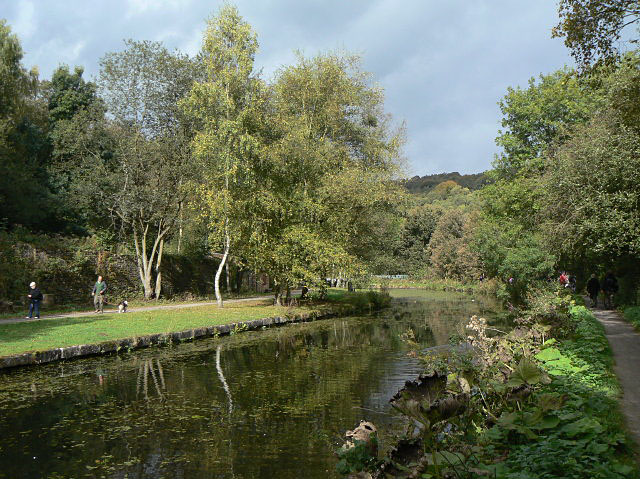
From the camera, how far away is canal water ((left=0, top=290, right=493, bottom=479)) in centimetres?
709

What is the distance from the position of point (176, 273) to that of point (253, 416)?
27.6m

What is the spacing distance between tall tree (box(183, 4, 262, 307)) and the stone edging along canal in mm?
4965

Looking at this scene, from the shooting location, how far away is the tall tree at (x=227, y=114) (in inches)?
973

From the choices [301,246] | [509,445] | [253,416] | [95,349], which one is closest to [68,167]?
[301,246]

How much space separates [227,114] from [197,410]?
1796 cm

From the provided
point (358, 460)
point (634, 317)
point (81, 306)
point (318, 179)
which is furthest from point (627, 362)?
point (81, 306)

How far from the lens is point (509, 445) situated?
5.14 metres

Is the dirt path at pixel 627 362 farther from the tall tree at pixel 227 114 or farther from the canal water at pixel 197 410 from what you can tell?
the tall tree at pixel 227 114

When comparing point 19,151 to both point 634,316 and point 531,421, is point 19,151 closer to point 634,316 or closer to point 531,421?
point 634,316

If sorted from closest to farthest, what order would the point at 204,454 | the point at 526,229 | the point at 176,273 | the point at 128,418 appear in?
the point at 204,454 → the point at 128,418 → the point at 526,229 → the point at 176,273

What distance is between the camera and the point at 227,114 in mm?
24891

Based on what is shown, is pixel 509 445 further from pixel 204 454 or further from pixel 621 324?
pixel 621 324

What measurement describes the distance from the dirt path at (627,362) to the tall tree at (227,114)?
55.1 feet

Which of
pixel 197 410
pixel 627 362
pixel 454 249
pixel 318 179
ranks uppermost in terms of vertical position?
pixel 318 179
